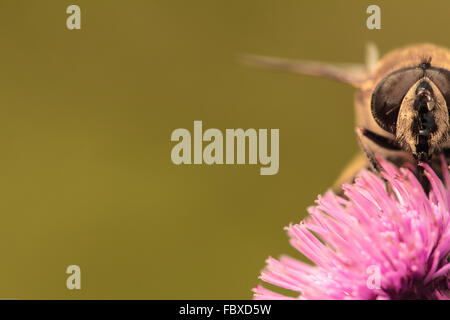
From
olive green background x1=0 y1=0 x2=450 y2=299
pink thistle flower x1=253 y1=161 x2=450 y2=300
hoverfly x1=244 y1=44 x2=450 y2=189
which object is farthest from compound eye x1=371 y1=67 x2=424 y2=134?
olive green background x1=0 y1=0 x2=450 y2=299

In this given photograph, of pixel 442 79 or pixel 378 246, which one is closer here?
pixel 378 246

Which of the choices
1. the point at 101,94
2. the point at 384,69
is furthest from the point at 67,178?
the point at 384,69

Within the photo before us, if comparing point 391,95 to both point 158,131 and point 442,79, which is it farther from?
point 158,131

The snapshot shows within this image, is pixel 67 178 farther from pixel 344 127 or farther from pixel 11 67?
pixel 344 127

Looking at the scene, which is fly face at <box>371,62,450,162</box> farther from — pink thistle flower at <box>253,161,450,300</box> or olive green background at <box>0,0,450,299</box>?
olive green background at <box>0,0,450,299</box>

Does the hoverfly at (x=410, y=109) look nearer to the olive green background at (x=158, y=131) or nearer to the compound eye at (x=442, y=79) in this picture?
the compound eye at (x=442, y=79)

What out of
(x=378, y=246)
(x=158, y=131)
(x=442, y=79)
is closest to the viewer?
(x=378, y=246)

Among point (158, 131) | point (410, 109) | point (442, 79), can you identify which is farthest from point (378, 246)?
point (158, 131)

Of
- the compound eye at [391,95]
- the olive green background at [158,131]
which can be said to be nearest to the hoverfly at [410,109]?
the compound eye at [391,95]
